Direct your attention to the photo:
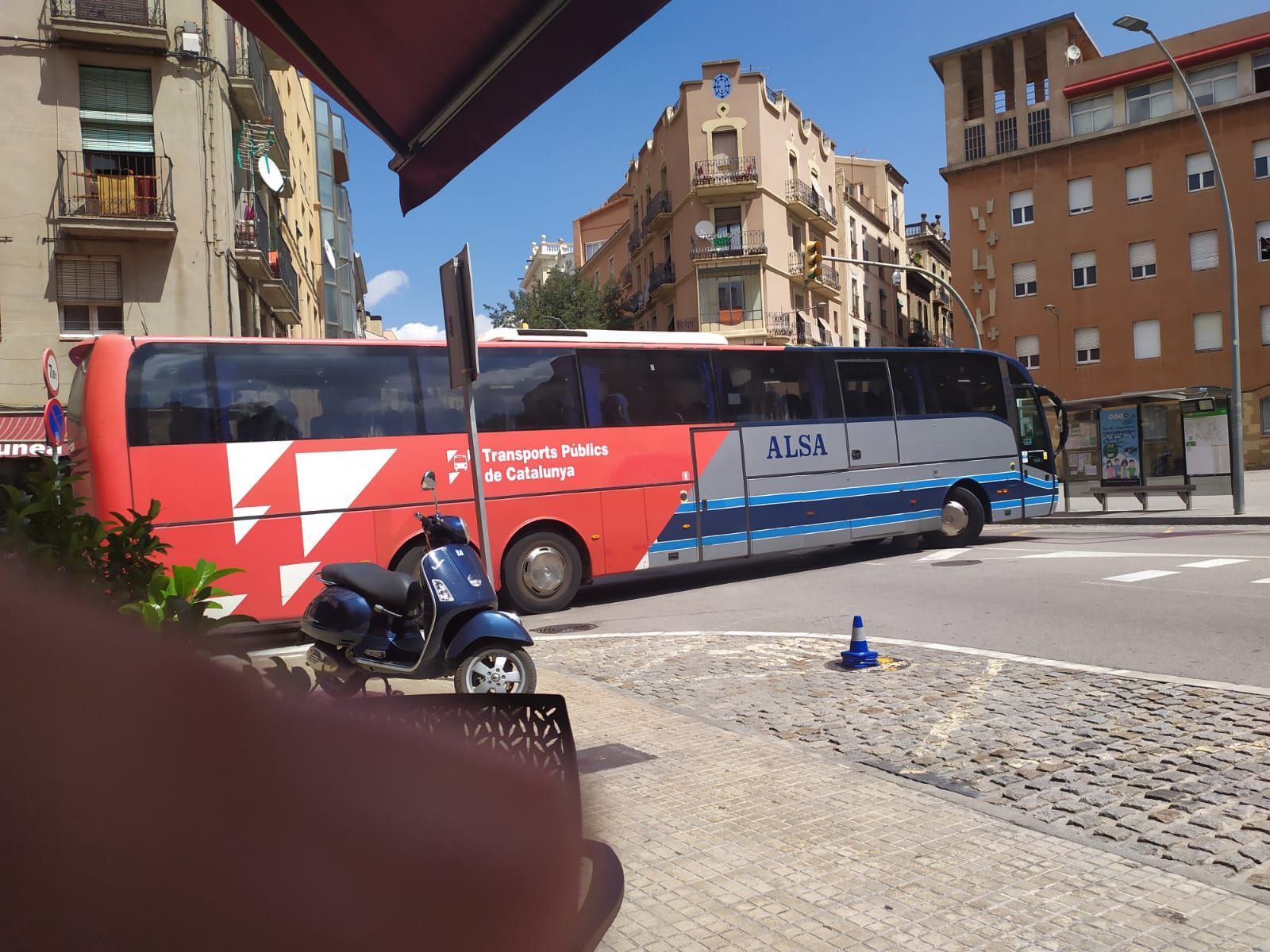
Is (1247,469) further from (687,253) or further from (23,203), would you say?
(23,203)

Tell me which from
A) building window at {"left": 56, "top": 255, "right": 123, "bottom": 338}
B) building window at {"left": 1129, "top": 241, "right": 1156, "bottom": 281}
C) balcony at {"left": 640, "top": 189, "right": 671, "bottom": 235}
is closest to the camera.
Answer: building window at {"left": 56, "top": 255, "right": 123, "bottom": 338}

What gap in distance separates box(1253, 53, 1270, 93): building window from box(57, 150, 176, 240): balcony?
129 feet

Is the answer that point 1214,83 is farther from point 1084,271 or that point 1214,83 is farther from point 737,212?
point 737,212

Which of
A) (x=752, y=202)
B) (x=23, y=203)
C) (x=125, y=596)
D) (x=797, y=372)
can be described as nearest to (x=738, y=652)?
(x=125, y=596)

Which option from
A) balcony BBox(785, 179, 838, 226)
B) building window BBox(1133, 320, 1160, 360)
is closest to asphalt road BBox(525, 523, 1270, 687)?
building window BBox(1133, 320, 1160, 360)

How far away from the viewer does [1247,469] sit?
39625mm

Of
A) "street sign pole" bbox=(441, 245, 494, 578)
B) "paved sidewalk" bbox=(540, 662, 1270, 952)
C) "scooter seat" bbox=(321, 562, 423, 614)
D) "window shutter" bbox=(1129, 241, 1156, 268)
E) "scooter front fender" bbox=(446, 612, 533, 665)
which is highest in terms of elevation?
"window shutter" bbox=(1129, 241, 1156, 268)

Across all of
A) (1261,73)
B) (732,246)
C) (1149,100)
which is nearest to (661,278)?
(732,246)

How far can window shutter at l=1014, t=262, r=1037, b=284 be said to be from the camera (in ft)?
148

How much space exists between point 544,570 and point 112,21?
16860 millimetres

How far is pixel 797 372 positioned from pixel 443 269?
869 centimetres

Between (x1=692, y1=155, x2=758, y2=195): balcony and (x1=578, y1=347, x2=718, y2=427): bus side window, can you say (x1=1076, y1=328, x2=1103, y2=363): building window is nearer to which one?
(x1=692, y1=155, x2=758, y2=195): balcony

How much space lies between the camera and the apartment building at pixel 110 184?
68.6 ft

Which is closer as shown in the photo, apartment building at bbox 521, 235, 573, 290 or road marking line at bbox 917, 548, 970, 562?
road marking line at bbox 917, 548, 970, 562
